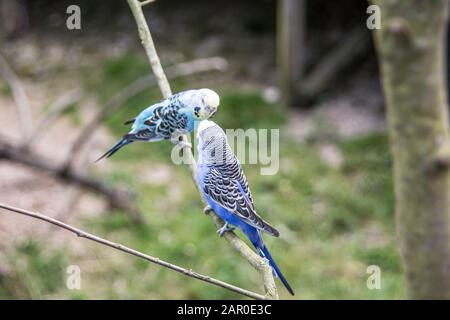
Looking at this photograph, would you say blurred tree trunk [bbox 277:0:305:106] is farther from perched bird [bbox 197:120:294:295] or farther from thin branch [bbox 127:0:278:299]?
perched bird [bbox 197:120:294:295]

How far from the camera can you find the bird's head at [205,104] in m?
1.19

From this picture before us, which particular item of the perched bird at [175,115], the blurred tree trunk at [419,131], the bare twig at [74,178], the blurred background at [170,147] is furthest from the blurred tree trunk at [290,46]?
the perched bird at [175,115]

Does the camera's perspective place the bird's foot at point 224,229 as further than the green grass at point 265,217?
No

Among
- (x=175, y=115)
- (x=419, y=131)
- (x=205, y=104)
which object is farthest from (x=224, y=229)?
(x=419, y=131)

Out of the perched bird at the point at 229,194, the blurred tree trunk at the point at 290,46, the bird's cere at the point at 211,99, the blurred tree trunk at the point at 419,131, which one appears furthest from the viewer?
the blurred tree trunk at the point at 290,46

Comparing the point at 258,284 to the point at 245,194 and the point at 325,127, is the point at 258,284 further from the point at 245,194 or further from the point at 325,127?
the point at 245,194

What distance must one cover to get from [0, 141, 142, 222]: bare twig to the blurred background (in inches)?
0.6

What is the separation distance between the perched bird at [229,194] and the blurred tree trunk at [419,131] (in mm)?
1994

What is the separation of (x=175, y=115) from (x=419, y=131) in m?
2.22

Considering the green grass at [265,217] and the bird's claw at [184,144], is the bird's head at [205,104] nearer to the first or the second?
the bird's claw at [184,144]

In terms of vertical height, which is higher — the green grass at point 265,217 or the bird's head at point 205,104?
the green grass at point 265,217

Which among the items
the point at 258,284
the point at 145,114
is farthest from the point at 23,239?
the point at 145,114
